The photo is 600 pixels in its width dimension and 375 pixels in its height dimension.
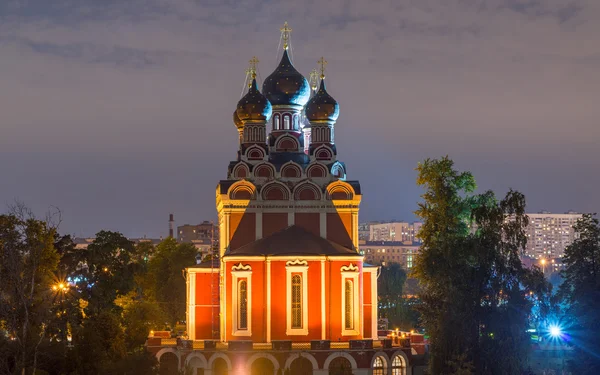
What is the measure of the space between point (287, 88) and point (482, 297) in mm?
18687

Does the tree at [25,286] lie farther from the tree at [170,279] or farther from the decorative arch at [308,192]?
the tree at [170,279]

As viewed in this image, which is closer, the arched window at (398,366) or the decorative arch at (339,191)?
the arched window at (398,366)

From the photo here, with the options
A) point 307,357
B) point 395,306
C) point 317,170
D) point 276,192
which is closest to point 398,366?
point 307,357

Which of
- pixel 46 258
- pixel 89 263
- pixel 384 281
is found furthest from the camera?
pixel 384 281

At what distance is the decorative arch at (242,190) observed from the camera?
54031mm

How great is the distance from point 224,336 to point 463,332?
1265 centimetres

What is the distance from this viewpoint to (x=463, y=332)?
43656 millimetres

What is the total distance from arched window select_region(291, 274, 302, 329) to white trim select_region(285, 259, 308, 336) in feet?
0.59

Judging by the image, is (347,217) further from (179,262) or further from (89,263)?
(179,262)

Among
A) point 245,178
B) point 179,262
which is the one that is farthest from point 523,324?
point 179,262

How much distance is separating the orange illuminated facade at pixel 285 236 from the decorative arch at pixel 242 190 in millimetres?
→ 46

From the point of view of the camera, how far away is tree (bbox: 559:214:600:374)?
156 feet

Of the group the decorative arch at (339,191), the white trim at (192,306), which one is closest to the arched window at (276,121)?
the decorative arch at (339,191)

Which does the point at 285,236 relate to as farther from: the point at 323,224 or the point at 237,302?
the point at 237,302
